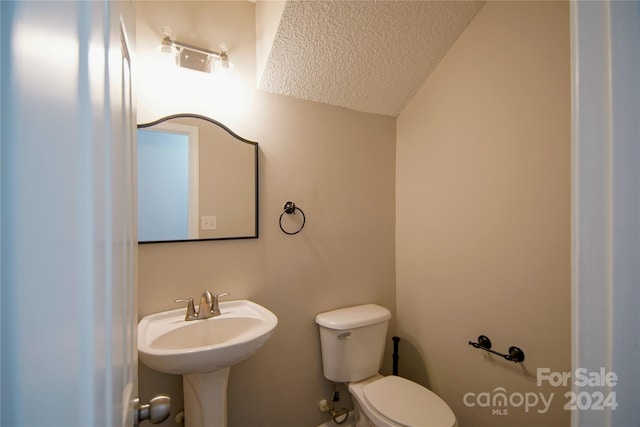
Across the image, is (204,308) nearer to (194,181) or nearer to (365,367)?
(194,181)

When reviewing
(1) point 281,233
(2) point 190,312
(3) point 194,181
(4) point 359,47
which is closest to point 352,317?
(1) point 281,233

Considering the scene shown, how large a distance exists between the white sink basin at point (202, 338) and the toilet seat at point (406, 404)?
72 cm

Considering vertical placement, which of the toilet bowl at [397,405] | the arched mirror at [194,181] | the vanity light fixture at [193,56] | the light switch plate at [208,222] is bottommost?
the toilet bowl at [397,405]

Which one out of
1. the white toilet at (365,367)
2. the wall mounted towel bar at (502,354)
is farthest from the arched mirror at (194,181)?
the wall mounted towel bar at (502,354)

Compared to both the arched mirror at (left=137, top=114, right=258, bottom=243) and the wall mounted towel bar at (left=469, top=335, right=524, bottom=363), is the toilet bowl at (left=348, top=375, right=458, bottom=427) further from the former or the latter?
the arched mirror at (left=137, top=114, right=258, bottom=243)

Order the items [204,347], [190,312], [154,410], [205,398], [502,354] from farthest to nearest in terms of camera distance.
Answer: [502,354], [190,312], [205,398], [204,347], [154,410]

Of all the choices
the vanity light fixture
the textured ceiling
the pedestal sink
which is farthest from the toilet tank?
the vanity light fixture

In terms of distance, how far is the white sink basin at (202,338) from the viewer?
0.96 meters

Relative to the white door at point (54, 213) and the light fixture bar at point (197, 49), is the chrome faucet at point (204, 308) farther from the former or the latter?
the light fixture bar at point (197, 49)

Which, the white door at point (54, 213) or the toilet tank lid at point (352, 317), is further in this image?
the toilet tank lid at point (352, 317)

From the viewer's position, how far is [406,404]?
1.36 meters

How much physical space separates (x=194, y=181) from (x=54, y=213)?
3.89 feet

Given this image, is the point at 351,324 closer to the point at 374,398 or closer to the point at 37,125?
the point at 374,398

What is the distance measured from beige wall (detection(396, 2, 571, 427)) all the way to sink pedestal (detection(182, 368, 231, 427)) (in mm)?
1272
